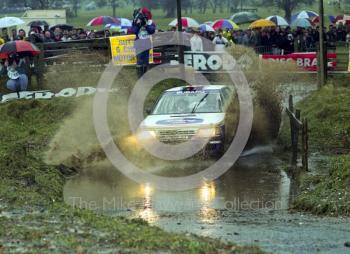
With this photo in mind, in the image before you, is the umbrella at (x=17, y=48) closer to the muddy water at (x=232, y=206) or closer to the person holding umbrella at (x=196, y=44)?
the person holding umbrella at (x=196, y=44)

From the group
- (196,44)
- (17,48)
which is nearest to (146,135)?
(17,48)

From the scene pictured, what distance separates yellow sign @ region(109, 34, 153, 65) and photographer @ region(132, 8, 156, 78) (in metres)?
1.25

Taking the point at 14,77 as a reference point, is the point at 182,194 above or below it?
below

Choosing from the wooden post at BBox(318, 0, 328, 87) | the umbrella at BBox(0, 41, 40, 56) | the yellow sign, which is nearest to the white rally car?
the wooden post at BBox(318, 0, 328, 87)

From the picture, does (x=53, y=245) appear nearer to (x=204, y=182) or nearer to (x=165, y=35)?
(x=204, y=182)

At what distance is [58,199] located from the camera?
11.5 m

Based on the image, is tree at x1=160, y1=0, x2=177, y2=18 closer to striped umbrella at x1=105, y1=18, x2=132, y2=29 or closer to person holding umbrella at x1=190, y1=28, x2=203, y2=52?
striped umbrella at x1=105, y1=18, x2=132, y2=29

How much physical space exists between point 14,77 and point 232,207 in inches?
544

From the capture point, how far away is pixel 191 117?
15.7 meters

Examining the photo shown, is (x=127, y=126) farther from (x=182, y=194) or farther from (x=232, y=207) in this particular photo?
(x=232, y=207)

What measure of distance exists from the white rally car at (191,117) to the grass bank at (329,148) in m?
2.18

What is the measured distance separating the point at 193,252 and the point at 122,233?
3.82ft

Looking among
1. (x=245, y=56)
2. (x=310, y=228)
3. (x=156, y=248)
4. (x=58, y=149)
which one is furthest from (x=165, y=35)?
(x=156, y=248)

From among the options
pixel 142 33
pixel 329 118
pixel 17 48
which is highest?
pixel 142 33
